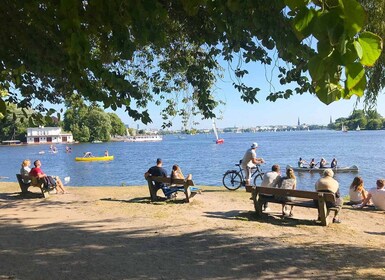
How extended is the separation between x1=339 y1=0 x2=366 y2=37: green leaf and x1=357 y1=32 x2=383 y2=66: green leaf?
0.05 metres

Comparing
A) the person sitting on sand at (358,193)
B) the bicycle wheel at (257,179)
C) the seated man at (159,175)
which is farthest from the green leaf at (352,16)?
the bicycle wheel at (257,179)

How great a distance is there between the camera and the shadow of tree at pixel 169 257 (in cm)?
512

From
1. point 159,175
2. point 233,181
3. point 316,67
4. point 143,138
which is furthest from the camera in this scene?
point 143,138

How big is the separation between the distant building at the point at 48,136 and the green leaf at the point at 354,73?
477 feet

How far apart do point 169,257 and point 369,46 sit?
5.00 metres

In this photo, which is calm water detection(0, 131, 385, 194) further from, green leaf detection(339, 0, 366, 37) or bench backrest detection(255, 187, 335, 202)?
green leaf detection(339, 0, 366, 37)

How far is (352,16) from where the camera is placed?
52.8 inches

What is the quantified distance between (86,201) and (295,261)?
7329 millimetres

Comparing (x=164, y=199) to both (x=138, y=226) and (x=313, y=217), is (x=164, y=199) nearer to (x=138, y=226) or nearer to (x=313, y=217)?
(x=138, y=226)

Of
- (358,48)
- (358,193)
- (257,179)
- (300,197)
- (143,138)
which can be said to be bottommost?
(257,179)

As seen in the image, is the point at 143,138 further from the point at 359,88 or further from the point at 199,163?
the point at 359,88

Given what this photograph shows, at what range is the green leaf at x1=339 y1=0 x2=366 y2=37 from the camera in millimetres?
1332

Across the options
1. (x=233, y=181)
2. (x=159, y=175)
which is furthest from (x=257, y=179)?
(x=159, y=175)

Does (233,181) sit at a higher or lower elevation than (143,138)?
lower
